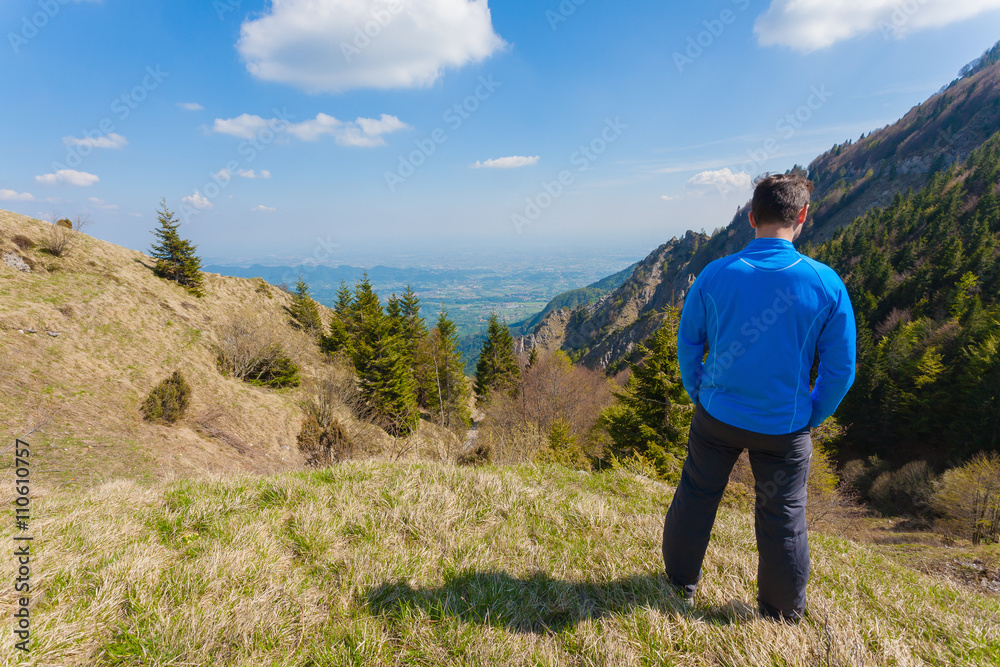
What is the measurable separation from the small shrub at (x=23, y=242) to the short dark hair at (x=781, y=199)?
2773cm

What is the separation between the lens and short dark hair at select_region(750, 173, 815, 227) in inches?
86.0

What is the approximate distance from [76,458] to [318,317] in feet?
89.0

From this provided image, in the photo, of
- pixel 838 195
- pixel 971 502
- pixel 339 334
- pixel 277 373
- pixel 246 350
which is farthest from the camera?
pixel 838 195

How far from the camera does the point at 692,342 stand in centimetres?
248

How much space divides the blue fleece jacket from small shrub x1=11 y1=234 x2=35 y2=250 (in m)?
27.7

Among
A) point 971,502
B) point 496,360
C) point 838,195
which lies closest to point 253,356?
point 496,360

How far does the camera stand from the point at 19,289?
14742mm

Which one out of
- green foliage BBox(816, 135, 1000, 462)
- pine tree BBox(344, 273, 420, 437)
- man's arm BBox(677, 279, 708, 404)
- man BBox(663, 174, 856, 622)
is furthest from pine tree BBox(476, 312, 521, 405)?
man BBox(663, 174, 856, 622)

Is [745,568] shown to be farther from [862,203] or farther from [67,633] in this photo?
[862,203]

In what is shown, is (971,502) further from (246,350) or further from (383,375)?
(246,350)

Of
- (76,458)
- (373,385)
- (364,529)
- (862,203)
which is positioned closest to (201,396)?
(76,458)

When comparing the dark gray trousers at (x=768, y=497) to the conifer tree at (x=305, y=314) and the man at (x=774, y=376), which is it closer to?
the man at (x=774, y=376)

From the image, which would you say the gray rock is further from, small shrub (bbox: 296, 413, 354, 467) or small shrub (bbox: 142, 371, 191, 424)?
small shrub (bbox: 296, 413, 354, 467)

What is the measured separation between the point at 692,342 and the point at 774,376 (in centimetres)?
52
